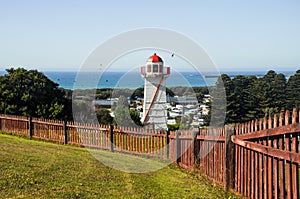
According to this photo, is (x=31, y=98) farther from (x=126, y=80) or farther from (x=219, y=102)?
(x=219, y=102)

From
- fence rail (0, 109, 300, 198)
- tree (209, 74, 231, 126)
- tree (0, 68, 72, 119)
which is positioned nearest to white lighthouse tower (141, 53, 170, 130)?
tree (0, 68, 72, 119)

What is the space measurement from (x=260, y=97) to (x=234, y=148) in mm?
36600

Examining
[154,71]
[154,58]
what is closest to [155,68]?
[154,71]

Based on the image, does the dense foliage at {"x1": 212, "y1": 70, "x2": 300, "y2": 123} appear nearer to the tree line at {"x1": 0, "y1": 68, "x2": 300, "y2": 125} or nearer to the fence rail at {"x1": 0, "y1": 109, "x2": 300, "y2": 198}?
the tree line at {"x1": 0, "y1": 68, "x2": 300, "y2": 125}

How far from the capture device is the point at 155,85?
29359 mm

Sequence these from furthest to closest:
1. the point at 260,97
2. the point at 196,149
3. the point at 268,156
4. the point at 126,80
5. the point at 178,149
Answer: the point at 260,97
the point at 126,80
the point at 178,149
the point at 196,149
the point at 268,156

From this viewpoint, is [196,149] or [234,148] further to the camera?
[196,149]

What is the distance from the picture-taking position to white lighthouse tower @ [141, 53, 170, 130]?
28.7 meters

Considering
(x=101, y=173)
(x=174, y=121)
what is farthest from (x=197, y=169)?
(x=174, y=121)

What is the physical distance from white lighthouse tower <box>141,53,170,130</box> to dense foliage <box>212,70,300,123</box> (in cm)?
1518

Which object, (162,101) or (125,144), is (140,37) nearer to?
(125,144)

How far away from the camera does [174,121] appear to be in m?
32.2

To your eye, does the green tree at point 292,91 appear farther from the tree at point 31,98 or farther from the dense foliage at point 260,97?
the tree at point 31,98

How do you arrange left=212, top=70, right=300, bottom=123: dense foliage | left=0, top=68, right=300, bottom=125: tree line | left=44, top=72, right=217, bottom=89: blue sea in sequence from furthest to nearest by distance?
left=212, top=70, right=300, bottom=123: dense foliage → left=0, top=68, right=300, bottom=125: tree line → left=44, top=72, right=217, bottom=89: blue sea
